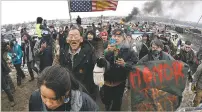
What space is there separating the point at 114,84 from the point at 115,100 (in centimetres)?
37

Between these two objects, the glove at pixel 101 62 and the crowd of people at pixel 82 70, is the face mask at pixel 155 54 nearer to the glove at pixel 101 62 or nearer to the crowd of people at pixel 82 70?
the crowd of people at pixel 82 70

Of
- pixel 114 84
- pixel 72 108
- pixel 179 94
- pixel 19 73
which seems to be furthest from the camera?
pixel 19 73

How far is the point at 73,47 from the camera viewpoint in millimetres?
3830

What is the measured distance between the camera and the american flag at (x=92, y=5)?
6672mm

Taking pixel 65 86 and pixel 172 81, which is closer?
pixel 65 86

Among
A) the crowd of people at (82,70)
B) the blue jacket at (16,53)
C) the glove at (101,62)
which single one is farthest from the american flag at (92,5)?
the glove at (101,62)

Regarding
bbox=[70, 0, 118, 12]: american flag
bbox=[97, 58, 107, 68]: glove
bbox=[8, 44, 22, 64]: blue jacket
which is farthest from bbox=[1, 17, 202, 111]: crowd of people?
bbox=[70, 0, 118, 12]: american flag

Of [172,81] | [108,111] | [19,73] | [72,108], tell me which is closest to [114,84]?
[108,111]

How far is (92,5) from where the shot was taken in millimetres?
7664

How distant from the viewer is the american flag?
6672 millimetres

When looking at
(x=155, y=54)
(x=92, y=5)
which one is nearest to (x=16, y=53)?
(x=92, y=5)

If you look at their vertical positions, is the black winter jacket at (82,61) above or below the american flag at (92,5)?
below

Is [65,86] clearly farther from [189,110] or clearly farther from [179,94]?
[179,94]

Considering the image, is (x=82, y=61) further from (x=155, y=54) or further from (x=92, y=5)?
(x=92, y=5)
